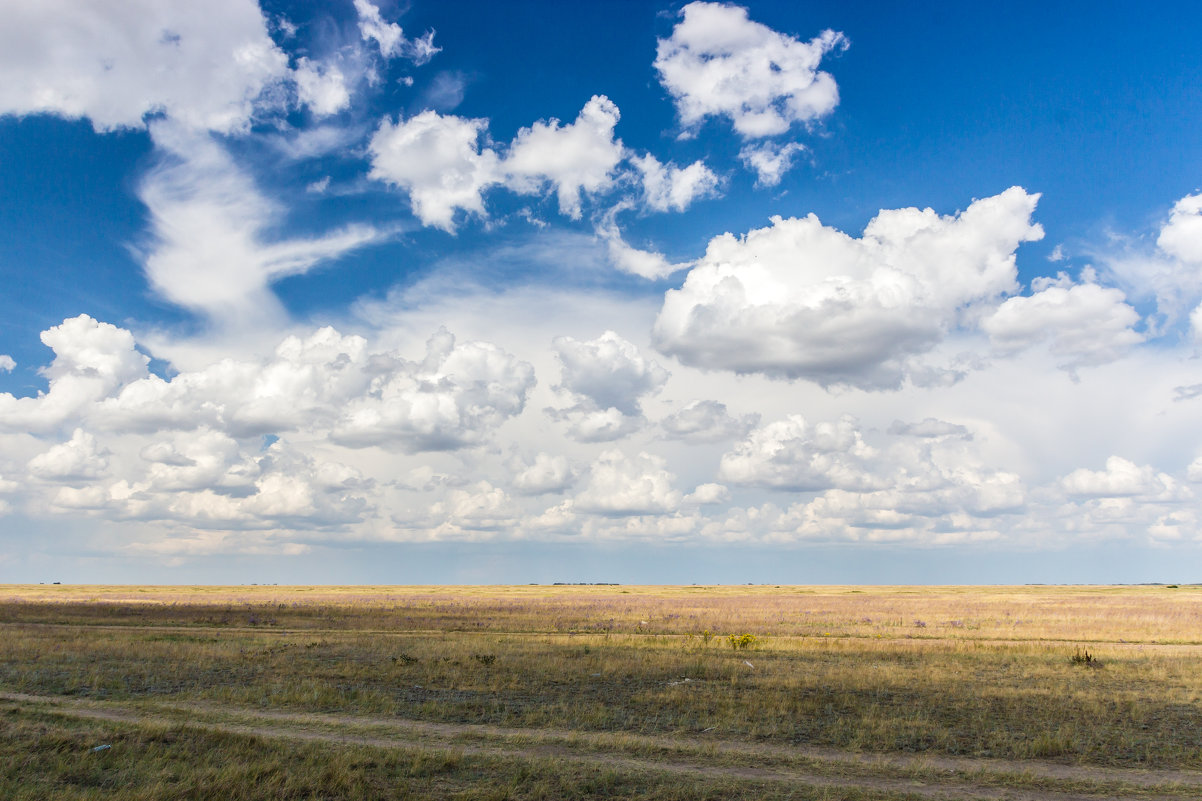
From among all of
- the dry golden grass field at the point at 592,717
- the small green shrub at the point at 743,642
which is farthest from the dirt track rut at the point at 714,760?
the small green shrub at the point at 743,642

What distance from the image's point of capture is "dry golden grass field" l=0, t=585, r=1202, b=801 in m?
12.0

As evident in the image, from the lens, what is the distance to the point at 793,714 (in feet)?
60.1

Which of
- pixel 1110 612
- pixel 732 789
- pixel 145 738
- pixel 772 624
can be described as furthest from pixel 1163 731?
pixel 1110 612

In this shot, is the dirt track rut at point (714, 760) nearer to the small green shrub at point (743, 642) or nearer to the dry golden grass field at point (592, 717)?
the dry golden grass field at point (592, 717)

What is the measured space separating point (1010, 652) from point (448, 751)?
27387 mm

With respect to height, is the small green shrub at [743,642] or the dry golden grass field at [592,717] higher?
the dry golden grass field at [592,717]

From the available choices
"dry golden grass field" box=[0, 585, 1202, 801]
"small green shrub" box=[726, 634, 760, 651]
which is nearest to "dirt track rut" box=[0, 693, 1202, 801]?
"dry golden grass field" box=[0, 585, 1202, 801]

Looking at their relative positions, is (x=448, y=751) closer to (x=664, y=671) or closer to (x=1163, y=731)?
(x=664, y=671)

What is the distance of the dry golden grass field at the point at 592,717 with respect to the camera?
1202cm

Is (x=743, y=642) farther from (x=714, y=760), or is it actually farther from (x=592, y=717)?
(x=714, y=760)

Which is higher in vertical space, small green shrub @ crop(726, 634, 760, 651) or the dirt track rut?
the dirt track rut

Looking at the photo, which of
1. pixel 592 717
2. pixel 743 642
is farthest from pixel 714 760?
pixel 743 642

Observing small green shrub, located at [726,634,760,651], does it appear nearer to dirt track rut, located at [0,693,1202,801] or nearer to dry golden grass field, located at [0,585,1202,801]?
dry golden grass field, located at [0,585,1202,801]

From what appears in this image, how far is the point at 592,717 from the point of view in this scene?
17688 millimetres
